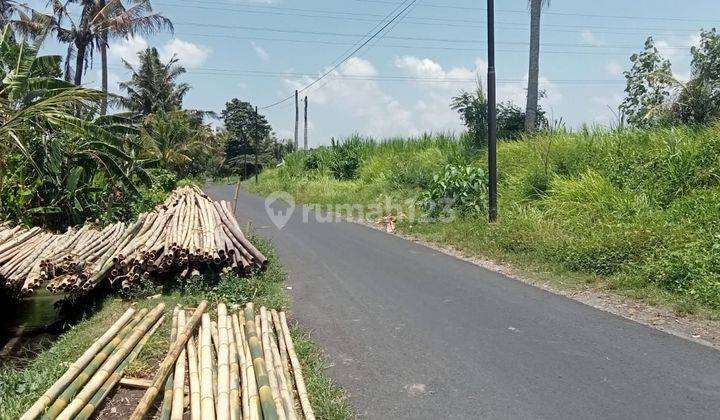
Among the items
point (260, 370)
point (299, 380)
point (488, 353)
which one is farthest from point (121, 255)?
point (488, 353)

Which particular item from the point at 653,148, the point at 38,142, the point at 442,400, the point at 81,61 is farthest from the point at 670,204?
the point at 81,61

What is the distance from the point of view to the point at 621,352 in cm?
502

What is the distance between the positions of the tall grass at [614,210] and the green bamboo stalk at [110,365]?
545 centimetres

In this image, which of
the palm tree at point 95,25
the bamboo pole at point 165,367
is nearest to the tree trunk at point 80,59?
the palm tree at point 95,25

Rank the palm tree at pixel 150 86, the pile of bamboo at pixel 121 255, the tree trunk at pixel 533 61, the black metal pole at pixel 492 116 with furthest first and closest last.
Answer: the palm tree at pixel 150 86, the tree trunk at pixel 533 61, the black metal pole at pixel 492 116, the pile of bamboo at pixel 121 255

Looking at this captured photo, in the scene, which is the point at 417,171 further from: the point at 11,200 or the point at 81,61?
the point at 81,61

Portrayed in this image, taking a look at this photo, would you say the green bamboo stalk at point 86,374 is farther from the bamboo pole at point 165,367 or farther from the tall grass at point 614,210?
the tall grass at point 614,210

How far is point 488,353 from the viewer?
5.06 metres

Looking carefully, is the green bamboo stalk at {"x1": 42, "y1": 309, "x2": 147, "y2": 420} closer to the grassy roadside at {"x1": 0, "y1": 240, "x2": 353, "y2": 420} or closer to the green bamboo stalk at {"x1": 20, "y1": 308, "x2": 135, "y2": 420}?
the green bamboo stalk at {"x1": 20, "y1": 308, "x2": 135, "y2": 420}

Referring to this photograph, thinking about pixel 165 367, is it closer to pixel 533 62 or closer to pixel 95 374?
pixel 95 374

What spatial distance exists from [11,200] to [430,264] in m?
8.17

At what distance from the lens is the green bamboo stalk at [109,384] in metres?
3.82

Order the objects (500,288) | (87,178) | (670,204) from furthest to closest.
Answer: (87,178), (670,204), (500,288)

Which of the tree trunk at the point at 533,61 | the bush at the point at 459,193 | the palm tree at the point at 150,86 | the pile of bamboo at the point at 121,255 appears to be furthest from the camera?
the palm tree at the point at 150,86
